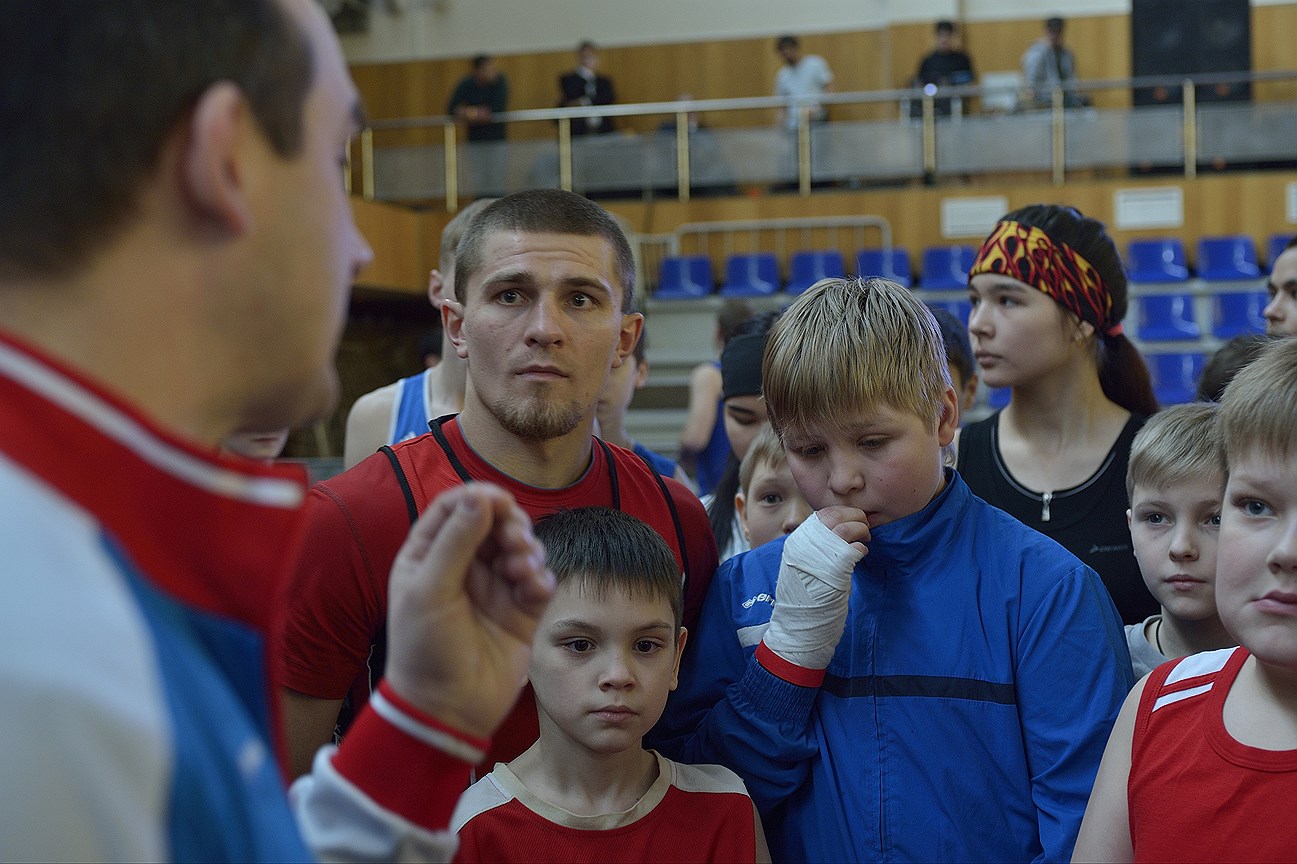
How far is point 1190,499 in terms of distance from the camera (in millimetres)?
2473

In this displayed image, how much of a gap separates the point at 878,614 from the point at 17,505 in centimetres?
158

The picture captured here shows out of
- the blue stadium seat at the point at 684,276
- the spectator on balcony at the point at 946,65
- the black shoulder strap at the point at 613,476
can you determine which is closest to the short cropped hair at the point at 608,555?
the black shoulder strap at the point at 613,476

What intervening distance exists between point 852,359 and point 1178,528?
0.95m

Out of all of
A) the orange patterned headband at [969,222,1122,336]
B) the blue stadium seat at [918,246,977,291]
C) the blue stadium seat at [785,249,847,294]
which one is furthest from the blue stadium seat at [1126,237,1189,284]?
the orange patterned headband at [969,222,1122,336]

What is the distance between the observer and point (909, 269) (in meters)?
12.1

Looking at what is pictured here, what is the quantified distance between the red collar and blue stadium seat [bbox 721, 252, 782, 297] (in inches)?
448

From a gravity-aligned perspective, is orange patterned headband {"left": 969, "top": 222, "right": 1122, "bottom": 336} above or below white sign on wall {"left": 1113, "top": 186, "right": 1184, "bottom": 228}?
below

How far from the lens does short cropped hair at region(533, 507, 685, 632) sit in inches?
81.7

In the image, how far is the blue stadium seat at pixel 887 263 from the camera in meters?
11.9

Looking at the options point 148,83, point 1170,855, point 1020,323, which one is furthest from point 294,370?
Answer: point 1020,323

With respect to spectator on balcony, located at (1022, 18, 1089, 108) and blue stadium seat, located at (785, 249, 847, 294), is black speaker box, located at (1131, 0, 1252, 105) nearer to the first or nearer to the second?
spectator on balcony, located at (1022, 18, 1089, 108)

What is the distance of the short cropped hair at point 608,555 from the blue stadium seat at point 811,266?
10.1 m

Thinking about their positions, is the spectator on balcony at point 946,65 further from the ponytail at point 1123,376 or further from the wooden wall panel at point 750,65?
the ponytail at point 1123,376

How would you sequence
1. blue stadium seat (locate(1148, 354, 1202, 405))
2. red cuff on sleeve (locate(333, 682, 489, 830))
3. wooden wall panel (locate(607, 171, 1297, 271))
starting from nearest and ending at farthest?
1. red cuff on sleeve (locate(333, 682, 489, 830))
2. blue stadium seat (locate(1148, 354, 1202, 405))
3. wooden wall panel (locate(607, 171, 1297, 271))
